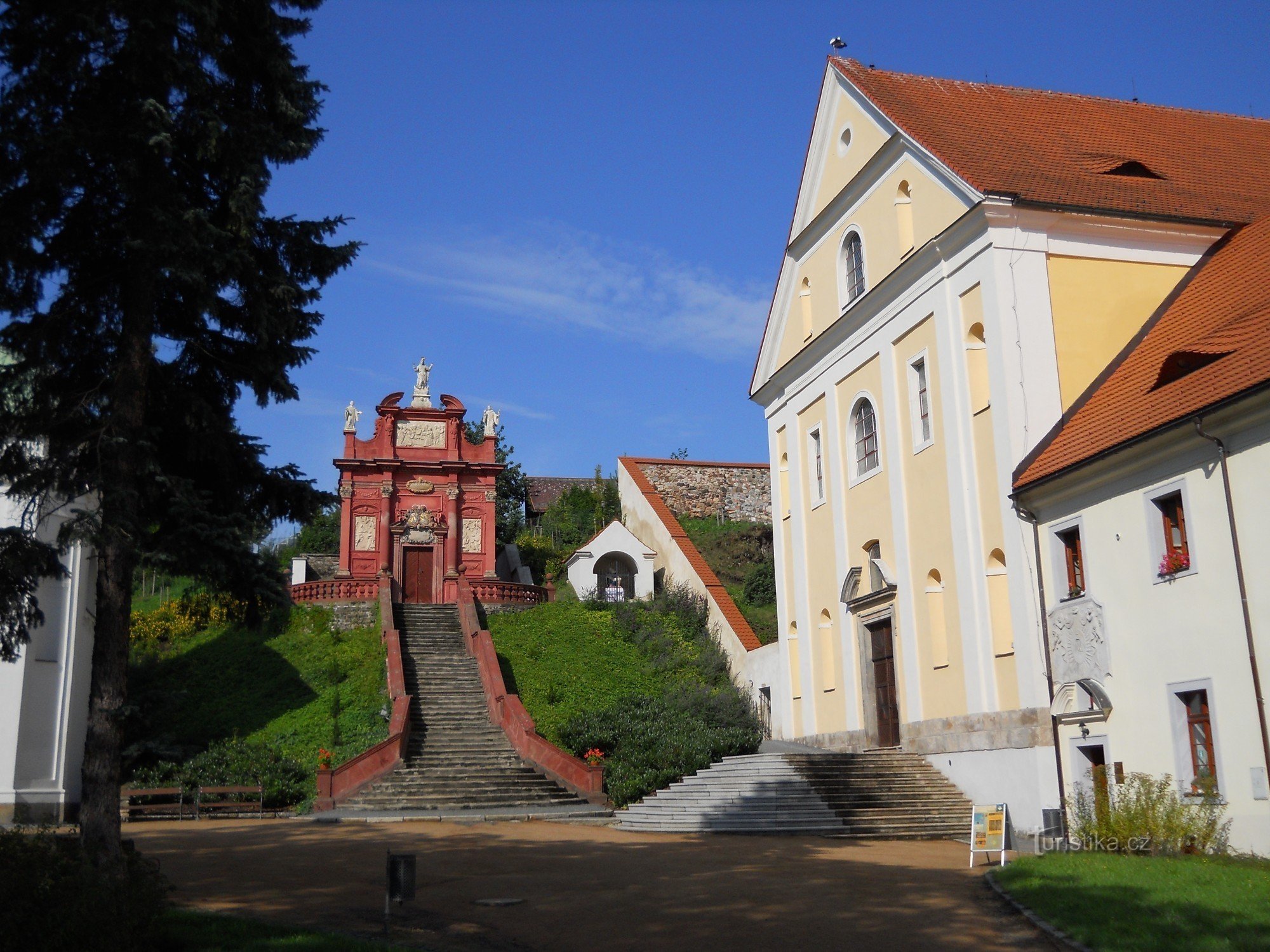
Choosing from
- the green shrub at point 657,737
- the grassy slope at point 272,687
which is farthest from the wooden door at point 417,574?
the green shrub at point 657,737

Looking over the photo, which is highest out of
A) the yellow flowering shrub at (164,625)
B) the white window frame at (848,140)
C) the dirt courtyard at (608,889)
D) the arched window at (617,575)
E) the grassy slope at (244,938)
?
the white window frame at (848,140)

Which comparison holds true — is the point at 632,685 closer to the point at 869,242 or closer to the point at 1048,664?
the point at 869,242

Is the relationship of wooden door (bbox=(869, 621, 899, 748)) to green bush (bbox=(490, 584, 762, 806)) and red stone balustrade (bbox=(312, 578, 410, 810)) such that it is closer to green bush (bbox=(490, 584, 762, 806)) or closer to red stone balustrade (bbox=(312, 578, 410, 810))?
green bush (bbox=(490, 584, 762, 806))

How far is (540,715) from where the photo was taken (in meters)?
27.0

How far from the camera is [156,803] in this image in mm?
21641

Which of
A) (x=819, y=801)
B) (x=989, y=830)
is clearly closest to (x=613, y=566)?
(x=819, y=801)

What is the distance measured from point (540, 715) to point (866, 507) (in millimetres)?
9573

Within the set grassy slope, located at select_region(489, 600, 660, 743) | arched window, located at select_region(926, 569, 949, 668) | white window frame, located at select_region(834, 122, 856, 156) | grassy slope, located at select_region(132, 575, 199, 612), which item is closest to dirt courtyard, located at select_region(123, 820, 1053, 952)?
arched window, located at select_region(926, 569, 949, 668)


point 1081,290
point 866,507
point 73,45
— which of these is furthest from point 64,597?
point 1081,290

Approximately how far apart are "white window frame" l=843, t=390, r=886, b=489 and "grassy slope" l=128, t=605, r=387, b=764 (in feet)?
38.5

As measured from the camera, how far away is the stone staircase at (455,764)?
21406 millimetres

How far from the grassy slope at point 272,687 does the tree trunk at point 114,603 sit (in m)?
14.0

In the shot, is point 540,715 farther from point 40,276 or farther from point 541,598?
point 40,276

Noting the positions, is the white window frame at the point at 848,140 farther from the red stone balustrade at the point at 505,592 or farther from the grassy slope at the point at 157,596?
the grassy slope at the point at 157,596
